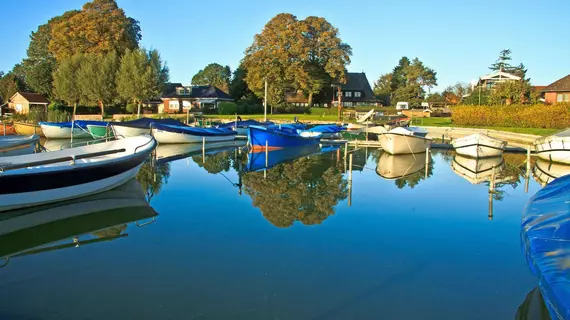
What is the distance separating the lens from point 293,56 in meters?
58.9

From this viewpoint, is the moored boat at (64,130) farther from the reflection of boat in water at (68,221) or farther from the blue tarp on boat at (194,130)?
the reflection of boat in water at (68,221)

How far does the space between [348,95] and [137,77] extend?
124 ft

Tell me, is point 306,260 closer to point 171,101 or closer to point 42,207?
point 42,207

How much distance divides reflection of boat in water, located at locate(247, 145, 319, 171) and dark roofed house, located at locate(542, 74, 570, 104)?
30278 mm

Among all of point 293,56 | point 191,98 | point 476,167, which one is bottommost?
point 476,167

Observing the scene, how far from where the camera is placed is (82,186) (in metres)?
12.2

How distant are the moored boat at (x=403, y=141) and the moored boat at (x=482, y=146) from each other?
1.98m

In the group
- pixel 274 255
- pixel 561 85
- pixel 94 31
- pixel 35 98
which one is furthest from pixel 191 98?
pixel 274 255

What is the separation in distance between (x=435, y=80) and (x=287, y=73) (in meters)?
32.6

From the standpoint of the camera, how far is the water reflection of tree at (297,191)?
1136cm

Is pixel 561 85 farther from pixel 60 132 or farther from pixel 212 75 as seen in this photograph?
pixel 212 75

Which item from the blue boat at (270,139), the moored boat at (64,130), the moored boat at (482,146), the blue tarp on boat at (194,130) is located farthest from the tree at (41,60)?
the moored boat at (482,146)

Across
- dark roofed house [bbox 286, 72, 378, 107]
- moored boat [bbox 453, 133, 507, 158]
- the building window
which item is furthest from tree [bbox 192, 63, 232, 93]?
moored boat [bbox 453, 133, 507, 158]

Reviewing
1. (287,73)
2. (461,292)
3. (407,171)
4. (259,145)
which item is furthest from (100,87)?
(461,292)
